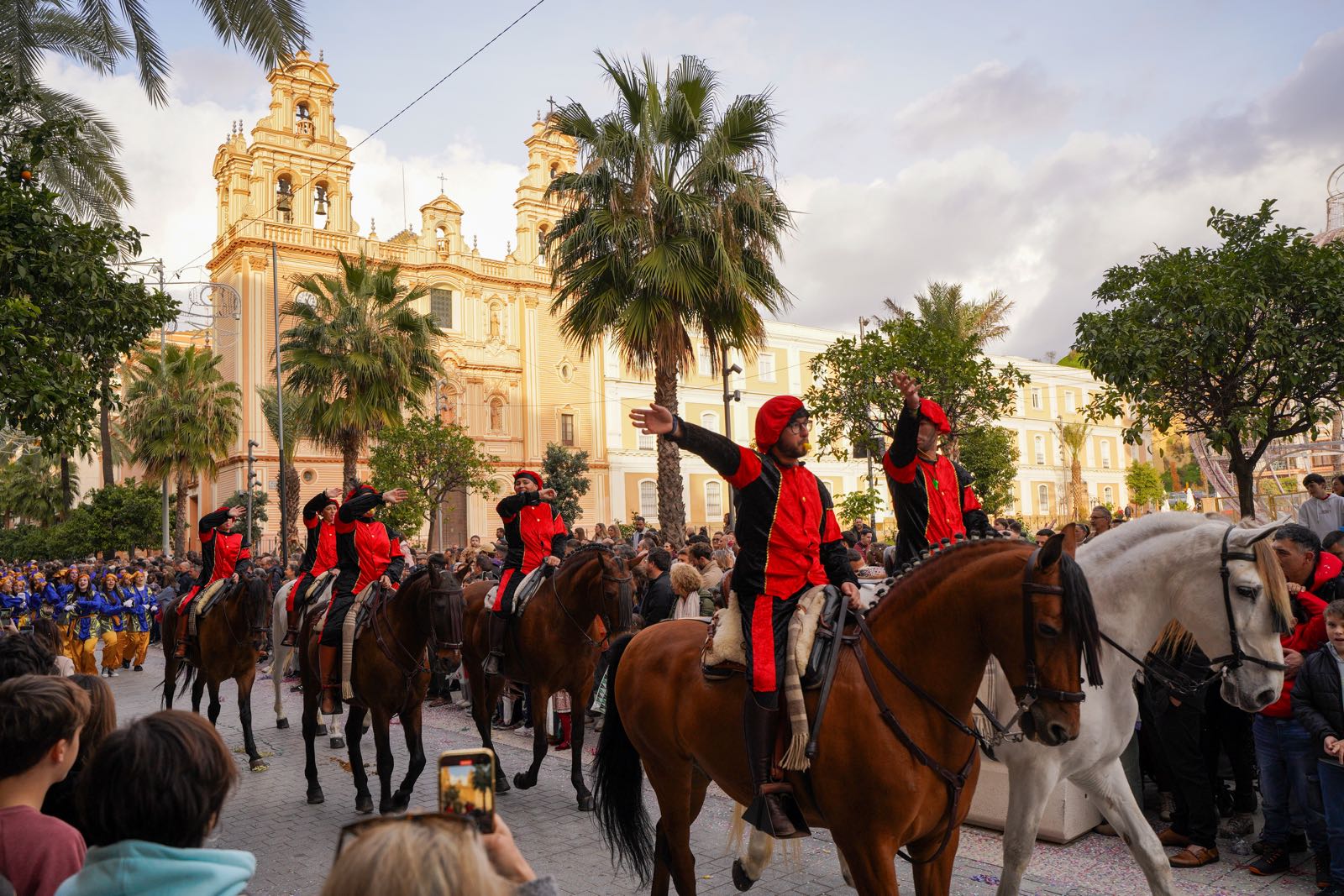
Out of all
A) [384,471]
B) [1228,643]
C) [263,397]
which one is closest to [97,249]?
[1228,643]

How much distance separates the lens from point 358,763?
26.3 feet

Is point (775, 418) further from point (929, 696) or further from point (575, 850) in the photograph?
point (575, 850)

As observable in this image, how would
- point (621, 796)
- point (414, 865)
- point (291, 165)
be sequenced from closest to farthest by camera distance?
point (414, 865)
point (621, 796)
point (291, 165)

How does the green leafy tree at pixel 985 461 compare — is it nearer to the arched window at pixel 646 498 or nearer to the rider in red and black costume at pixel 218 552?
the arched window at pixel 646 498

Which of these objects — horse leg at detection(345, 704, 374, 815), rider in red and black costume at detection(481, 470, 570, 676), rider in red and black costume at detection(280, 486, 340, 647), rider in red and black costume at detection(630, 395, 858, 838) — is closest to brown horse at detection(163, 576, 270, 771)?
rider in red and black costume at detection(280, 486, 340, 647)

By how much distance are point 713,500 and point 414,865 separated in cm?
5169

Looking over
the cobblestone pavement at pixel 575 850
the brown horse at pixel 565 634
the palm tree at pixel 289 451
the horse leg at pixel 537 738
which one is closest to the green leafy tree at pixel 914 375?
the brown horse at pixel 565 634

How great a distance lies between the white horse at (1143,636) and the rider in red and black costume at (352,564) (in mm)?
5711

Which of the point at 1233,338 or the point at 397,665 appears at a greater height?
the point at 1233,338

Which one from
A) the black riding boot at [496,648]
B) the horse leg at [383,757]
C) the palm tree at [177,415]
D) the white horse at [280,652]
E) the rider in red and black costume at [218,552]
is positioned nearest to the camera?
the horse leg at [383,757]

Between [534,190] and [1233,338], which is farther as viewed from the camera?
[534,190]

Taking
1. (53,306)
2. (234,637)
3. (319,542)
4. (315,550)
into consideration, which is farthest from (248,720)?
(53,306)

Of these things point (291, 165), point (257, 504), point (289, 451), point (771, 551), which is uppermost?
point (291, 165)

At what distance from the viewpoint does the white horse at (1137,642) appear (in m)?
4.79
